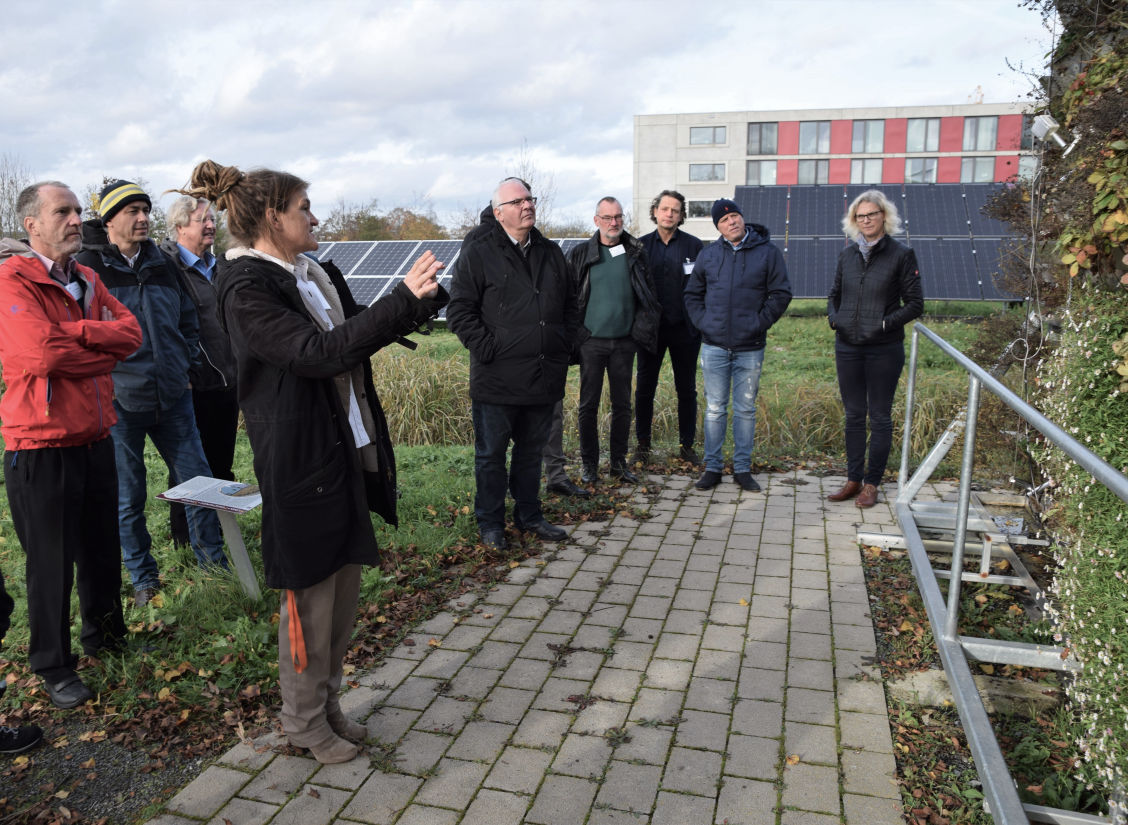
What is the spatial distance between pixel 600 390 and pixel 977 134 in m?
63.1

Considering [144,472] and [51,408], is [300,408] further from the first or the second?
[144,472]

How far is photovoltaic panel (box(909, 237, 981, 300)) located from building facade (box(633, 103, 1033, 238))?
39810 millimetres

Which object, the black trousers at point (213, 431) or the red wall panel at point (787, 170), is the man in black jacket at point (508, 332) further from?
A: the red wall panel at point (787, 170)

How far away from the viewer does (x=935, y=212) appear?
19375mm

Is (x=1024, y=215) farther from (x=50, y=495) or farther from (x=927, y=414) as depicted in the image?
(x=50, y=495)

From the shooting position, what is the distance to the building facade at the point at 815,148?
58.3 metres

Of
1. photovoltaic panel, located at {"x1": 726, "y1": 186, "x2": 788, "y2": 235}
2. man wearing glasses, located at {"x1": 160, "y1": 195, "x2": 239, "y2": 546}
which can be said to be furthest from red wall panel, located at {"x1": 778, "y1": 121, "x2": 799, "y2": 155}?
man wearing glasses, located at {"x1": 160, "y1": 195, "x2": 239, "y2": 546}

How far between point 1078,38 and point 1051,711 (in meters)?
3.42

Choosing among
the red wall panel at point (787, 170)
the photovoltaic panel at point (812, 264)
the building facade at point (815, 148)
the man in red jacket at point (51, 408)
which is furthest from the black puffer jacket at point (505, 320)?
the red wall panel at point (787, 170)

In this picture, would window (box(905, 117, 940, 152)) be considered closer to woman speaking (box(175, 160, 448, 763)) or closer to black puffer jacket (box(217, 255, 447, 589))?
woman speaking (box(175, 160, 448, 763))

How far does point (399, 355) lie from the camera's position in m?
9.55

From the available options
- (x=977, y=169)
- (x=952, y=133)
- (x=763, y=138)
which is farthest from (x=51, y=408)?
(x=952, y=133)

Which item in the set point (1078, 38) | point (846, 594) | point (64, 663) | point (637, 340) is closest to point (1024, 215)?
point (1078, 38)

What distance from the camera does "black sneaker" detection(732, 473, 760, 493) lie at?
6.18 m
